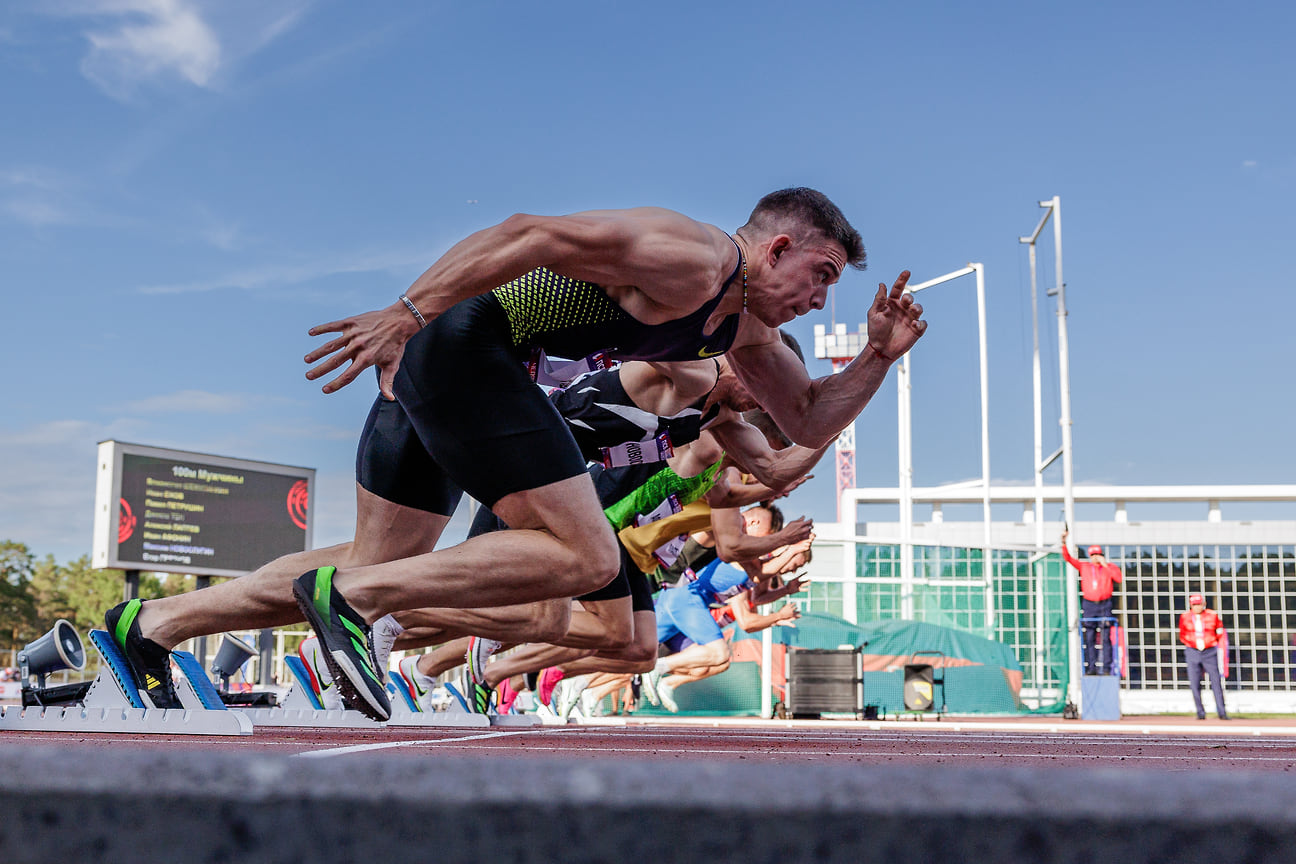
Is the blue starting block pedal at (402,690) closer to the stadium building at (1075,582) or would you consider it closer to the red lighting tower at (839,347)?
the stadium building at (1075,582)

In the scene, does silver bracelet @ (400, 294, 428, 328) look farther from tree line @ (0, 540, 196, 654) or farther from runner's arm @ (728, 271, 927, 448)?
tree line @ (0, 540, 196, 654)

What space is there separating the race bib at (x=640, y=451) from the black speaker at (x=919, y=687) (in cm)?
975

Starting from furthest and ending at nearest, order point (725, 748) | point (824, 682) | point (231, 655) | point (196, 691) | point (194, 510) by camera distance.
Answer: point (194, 510) < point (824, 682) < point (231, 655) < point (196, 691) < point (725, 748)

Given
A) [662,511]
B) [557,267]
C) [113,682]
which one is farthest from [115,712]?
[662,511]

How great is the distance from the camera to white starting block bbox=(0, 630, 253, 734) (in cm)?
416

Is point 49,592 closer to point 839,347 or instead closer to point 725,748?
point 839,347

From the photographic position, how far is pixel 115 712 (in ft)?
14.0

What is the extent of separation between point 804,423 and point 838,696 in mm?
10916

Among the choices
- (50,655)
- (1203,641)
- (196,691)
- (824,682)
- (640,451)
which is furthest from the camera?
(1203,641)

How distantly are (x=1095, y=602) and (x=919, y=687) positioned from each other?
290cm

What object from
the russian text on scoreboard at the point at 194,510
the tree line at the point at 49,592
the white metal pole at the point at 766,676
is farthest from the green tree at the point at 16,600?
the white metal pole at the point at 766,676

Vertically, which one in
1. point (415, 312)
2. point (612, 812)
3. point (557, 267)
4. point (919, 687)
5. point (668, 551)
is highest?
point (557, 267)

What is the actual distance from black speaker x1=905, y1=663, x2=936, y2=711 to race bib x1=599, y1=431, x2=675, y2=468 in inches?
384

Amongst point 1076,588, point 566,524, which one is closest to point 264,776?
point 566,524
